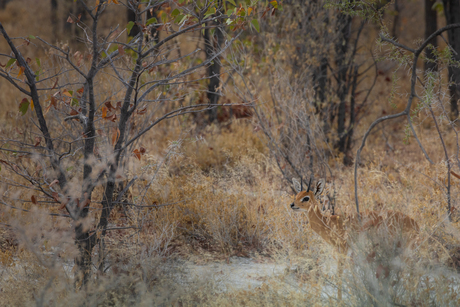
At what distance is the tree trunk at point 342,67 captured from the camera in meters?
6.70

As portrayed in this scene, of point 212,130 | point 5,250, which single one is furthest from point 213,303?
point 212,130

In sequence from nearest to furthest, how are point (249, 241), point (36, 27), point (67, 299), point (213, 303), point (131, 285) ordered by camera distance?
point (67, 299) < point (213, 303) < point (131, 285) < point (249, 241) < point (36, 27)

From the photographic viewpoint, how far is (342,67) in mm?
6652

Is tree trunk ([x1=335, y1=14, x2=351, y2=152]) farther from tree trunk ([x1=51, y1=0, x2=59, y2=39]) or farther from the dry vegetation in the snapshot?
tree trunk ([x1=51, y1=0, x2=59, y2=39])

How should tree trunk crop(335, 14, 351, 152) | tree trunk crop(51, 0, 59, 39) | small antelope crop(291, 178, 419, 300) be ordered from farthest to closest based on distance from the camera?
tree trunk crop(51, 0, 59, 39), tree trunk crop(335, 14, 351, 152), small antelope crop(291, 178, 419, 300)

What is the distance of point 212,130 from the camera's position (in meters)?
7.40

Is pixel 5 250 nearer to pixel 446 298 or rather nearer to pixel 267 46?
pixel 446 298

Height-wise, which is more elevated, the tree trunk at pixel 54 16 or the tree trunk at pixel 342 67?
the tree trunk at pixel 54 16

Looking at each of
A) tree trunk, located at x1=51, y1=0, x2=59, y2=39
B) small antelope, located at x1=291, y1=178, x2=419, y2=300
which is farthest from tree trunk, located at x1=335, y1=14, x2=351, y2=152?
tree trunk, located at x1=51, y1=0, x2=59, y2=39

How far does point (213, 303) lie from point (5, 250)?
83.4 inches

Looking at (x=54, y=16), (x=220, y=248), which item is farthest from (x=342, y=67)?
(x=54, y=16)

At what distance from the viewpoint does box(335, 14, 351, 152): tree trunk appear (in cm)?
670

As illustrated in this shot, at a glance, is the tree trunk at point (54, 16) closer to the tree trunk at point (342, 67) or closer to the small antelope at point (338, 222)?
the tree trunk at point (342, 67)

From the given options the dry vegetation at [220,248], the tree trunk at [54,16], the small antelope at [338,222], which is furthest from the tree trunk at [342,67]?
the tree trunk at [54,16]
